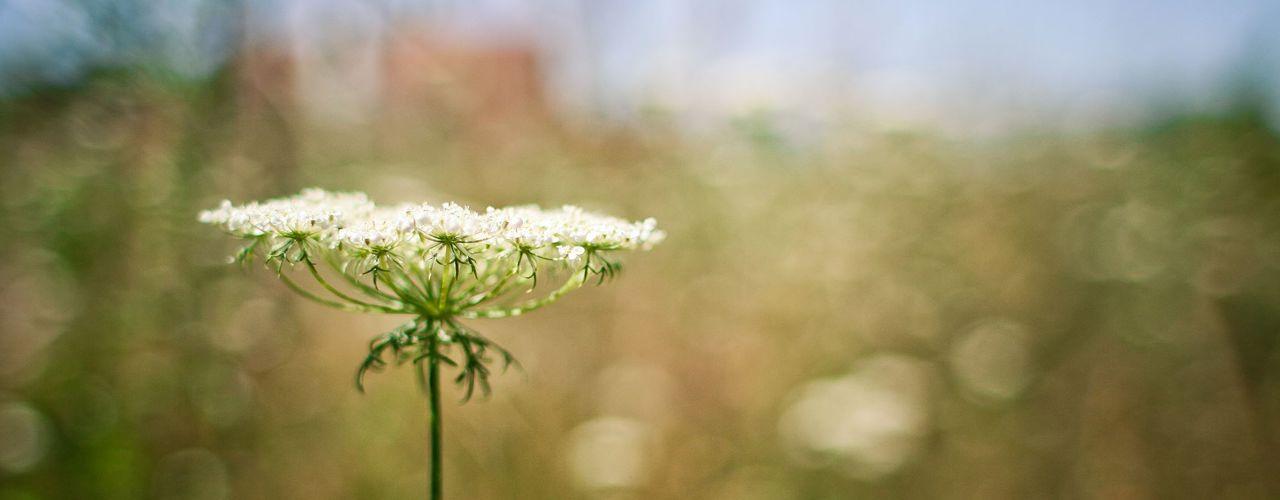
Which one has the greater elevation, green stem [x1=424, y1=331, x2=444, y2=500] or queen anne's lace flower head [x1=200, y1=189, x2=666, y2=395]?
queen anne's lace flower head [x1=200, y1=189, x2=666, y2=395]

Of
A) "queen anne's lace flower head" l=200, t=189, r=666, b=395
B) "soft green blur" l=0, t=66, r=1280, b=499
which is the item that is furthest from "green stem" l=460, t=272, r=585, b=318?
"soft green blur" l=0, t=66, r=1280, b=499

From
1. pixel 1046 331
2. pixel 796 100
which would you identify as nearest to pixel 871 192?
pixel 796 100

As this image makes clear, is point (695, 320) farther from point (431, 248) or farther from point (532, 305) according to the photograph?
point (431, 248)

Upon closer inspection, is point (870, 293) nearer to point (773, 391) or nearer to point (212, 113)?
point (773, 391)

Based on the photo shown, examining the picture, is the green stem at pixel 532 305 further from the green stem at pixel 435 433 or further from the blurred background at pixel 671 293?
the blurred background at pixel 671 293

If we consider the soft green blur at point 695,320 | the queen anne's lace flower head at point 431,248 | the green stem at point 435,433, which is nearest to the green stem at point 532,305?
the queen anne's lace flower head at point 431,248

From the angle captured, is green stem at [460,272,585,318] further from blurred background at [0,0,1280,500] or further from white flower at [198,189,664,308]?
blurred background at [0,0,1280,500]

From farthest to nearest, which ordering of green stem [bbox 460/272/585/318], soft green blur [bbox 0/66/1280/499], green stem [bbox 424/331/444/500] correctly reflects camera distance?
soft green blur [bbox 0/66/1280/499] < green stem [bbox 460/272/585/318] < green stem [bbox 424/331/444/500]

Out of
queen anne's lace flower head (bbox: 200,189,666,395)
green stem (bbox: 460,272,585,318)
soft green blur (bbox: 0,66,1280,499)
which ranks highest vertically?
soft green blur (bbox: 0,66,1280,499)

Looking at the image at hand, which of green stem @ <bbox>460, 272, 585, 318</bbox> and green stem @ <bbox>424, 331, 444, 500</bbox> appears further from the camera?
green stem @ <bbox>460, 272, 585, 318</bbox>

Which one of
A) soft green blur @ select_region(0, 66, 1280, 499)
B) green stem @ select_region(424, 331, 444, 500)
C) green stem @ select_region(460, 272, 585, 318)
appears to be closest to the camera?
green stem @ select_region(424, 331, 444, 500)
